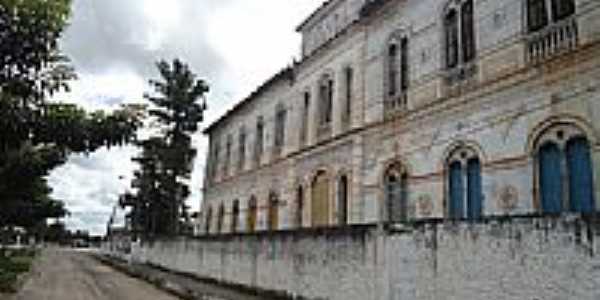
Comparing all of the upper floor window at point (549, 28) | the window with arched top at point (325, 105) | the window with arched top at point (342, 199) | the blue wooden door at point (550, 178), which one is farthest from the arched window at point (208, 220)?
the upper floor window at point (549, 28)

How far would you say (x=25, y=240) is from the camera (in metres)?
75.2

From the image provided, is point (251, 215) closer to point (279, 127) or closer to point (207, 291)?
point (279, 127)

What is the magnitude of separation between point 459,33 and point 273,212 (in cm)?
1250

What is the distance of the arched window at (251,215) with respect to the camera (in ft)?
84.2

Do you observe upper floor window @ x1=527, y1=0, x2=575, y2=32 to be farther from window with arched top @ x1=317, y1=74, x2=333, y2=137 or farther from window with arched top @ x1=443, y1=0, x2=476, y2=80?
window with arched top @ x1=317, y1=74, x2=333, y2=137

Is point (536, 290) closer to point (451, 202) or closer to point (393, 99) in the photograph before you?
point (451, 202)

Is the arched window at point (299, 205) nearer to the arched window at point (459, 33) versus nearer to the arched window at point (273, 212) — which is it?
the arched window at point (273, 212)

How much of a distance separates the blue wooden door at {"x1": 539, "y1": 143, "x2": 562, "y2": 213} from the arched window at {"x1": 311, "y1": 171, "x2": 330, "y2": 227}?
8.90 m

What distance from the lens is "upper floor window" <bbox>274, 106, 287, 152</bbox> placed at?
958 inches

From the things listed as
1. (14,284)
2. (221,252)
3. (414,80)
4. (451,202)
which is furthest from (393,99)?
(14,284)

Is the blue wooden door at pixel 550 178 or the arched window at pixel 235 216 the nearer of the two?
the blue wooden door at pixel 550 178

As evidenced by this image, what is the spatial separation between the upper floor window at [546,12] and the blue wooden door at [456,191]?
12.2 feet

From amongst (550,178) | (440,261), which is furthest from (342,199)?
(440,261)

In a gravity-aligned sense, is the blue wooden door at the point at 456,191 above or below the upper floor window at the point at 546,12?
below
